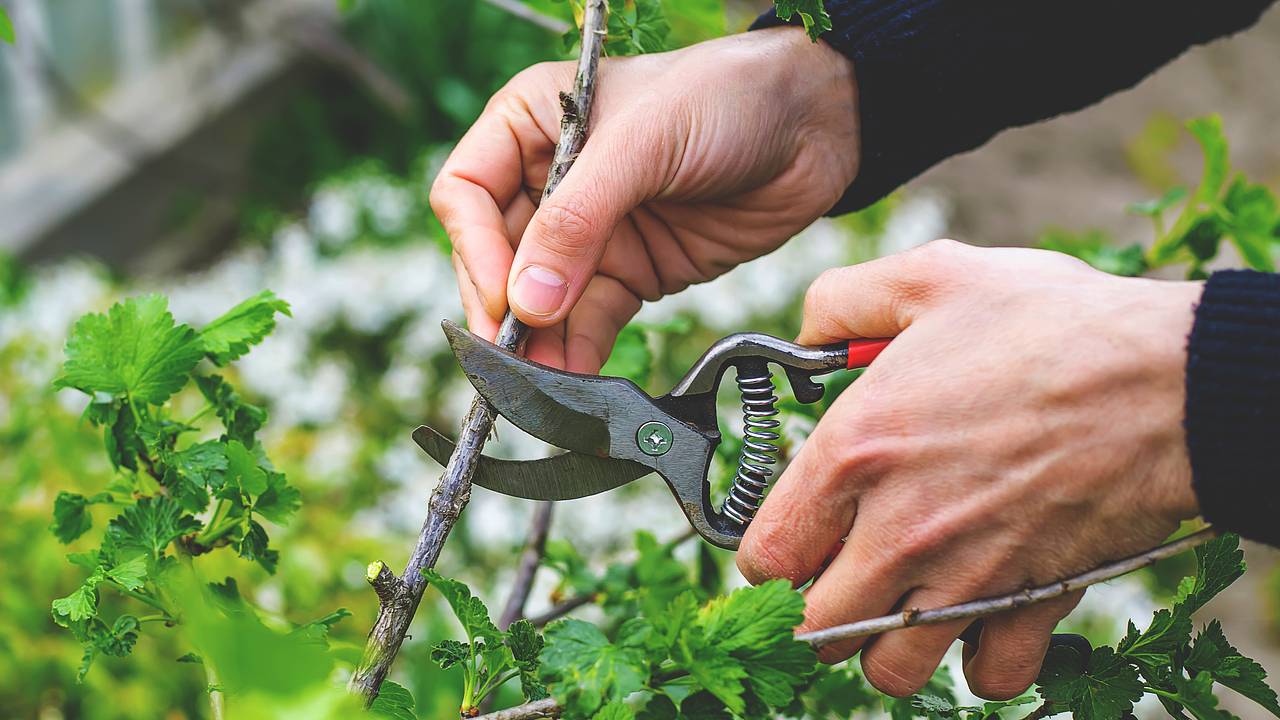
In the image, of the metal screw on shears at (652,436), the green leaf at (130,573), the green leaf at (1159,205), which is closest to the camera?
the green leaf at (130,573)

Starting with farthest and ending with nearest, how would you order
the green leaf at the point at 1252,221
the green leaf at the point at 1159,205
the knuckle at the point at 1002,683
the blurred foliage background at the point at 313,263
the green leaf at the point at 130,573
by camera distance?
the blurred foliage background at the point at 313,263 < the green leaf at the point at 1159,205 < the green leaf at the point at 1252,221 < the knuckle at the point at 1002,683 < the green leaf at the point at 130,573

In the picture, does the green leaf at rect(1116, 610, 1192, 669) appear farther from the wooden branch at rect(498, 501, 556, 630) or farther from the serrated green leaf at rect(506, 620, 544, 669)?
the wooden branch at rect(498, 501, 556, 630)

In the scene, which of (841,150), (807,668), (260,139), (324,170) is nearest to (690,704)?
(807,668)

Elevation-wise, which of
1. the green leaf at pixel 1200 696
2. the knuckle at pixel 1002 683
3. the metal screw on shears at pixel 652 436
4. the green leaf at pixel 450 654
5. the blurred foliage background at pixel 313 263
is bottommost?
the blurred foliage background at pixel 313 263

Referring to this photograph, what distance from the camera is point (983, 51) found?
145cm

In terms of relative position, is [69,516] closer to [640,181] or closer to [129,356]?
[129,356]

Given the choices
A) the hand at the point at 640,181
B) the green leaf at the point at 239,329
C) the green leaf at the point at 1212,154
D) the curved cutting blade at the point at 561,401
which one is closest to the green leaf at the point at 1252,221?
the green leaf at the point at 1212,154

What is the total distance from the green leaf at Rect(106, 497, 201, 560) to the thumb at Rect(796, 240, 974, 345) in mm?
675

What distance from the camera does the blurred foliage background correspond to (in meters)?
2.18

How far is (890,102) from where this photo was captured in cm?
147

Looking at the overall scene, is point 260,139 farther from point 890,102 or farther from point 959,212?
point 890,102

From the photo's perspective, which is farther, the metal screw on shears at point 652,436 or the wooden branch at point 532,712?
the metal screw on shears at point 652,436

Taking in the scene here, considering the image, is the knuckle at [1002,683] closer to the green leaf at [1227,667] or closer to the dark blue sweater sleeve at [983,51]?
the green leaf at [1227,667]

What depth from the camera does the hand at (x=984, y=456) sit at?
2.94 ft
